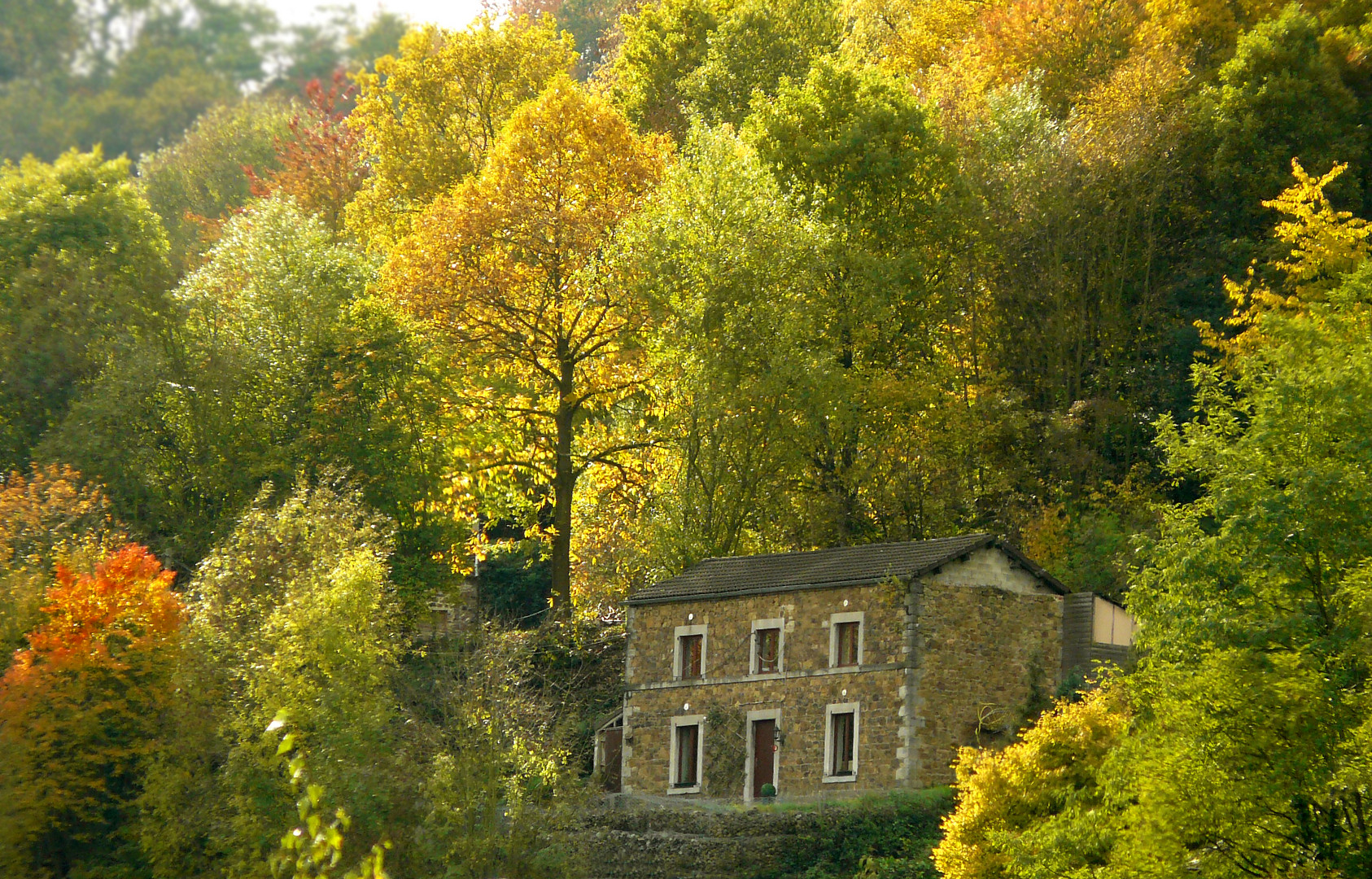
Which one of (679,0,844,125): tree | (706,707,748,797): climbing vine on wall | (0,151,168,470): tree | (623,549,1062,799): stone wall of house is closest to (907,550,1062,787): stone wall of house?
(623,549,1062,799): stone wall of house

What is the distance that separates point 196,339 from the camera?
49.1m

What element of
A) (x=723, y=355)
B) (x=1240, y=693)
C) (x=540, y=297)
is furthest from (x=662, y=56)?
(x=1240, y=693)

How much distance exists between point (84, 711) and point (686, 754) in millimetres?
13951

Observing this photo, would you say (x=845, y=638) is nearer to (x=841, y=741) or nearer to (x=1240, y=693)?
(x=841, y=741)

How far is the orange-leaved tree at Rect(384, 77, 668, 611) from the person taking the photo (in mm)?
47406

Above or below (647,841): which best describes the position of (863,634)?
above

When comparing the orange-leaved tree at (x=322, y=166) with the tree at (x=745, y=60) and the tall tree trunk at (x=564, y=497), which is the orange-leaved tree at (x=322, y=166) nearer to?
the tree at (x=745, y=60)

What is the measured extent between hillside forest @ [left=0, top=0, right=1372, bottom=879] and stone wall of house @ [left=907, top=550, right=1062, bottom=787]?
81 centimetres

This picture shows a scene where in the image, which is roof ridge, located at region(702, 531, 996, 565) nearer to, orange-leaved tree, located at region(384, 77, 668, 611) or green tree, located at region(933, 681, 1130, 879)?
orange-leaved tree, located at region(384, 77, 668, 611)

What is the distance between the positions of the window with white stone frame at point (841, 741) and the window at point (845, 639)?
959 mm

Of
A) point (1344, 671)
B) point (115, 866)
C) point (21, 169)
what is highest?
point (21, 169)

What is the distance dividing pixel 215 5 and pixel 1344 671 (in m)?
19.0

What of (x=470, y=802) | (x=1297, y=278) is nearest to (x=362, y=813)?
(x=470, y=802)

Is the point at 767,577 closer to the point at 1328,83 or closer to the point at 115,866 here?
the point at 115,866
